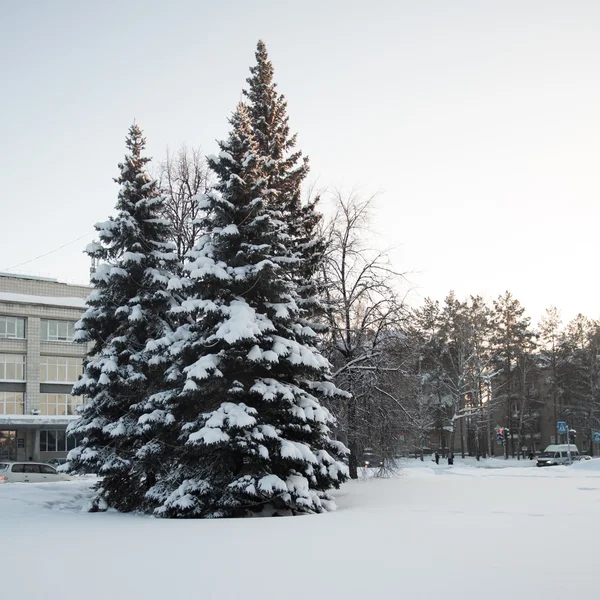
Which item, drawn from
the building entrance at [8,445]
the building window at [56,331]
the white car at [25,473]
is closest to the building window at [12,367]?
the building window at [56,331]

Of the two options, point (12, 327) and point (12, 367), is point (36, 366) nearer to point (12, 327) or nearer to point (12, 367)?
point (12, 367)

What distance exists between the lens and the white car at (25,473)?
3706cm

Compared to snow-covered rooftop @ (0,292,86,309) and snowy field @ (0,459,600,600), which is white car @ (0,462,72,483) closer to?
snowy field @ (0,459,600,600)

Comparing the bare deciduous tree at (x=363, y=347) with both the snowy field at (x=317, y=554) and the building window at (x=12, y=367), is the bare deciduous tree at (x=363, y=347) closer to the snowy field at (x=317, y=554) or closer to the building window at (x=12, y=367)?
the snowy field at (x=317, y=554)

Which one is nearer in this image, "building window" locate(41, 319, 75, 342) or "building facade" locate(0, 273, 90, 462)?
"building facade" locate(0, 273, 90, 462)

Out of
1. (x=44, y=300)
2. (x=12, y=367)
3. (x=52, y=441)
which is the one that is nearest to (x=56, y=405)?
(x=52, y=441)

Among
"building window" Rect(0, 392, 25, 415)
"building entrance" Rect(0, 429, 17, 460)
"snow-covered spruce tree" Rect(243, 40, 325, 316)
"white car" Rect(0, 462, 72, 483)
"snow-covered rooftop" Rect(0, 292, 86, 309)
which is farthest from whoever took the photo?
"snow-covered rooftop" Rect(0, 292, 86, 309)

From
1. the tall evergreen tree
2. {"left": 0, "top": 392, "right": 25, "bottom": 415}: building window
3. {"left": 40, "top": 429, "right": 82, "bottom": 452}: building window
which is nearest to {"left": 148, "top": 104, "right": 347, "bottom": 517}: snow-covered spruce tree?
{"left": 0, "top": 392, "right": 25, "bottom": 415}: building window

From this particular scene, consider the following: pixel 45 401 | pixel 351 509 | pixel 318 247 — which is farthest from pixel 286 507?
pixel 45 401

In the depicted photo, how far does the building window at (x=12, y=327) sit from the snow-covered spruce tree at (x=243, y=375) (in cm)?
4735

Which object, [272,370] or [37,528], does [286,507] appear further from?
[37,528]

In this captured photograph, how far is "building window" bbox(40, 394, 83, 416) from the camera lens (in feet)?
213

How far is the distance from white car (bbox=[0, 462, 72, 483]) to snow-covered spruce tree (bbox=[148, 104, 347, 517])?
19979 mm

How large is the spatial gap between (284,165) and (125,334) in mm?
10356
